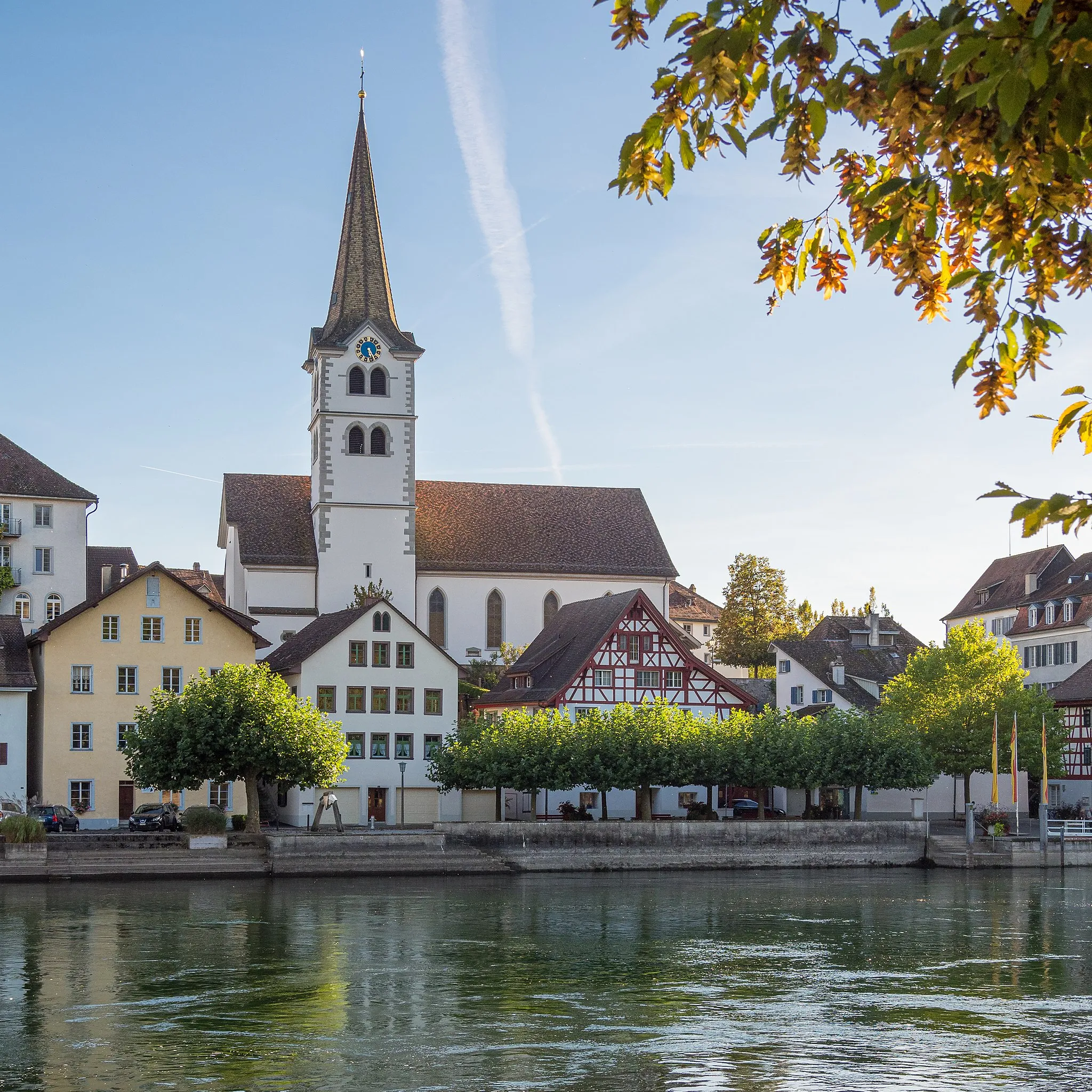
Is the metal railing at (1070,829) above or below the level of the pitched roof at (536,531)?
below

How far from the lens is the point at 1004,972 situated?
3341cm

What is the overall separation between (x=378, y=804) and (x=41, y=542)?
25.8m

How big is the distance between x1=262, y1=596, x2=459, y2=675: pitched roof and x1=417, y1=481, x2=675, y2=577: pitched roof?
1565 cm

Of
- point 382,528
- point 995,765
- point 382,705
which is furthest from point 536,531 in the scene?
point 995,765

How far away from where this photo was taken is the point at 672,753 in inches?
2618

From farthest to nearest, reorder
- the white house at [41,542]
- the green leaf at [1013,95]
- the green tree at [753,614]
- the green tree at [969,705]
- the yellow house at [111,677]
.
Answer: the green tree at [753,614], the white house at [41,542], the green tree at [969,705], the yellow house at [111,677], the green leaf at [1013,95]

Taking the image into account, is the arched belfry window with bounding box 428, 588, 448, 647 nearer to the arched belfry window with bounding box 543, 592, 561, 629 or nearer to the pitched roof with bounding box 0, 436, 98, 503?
the arched belfry window with bounding box 543, 592, 561, 629

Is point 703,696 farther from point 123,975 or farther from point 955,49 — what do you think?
point 955,49

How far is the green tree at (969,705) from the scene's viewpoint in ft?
258

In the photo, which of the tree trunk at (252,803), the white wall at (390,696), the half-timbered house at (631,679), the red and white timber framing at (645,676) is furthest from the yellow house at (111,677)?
the red and white timber framing at (645,676)

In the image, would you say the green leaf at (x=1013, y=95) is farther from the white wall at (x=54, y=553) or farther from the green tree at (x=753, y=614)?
the green tree at (x=753, y=614)

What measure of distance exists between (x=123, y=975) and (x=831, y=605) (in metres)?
119

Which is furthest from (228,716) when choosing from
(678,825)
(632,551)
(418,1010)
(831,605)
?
(831,605)

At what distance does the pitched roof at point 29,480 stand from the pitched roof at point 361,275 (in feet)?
52.4
